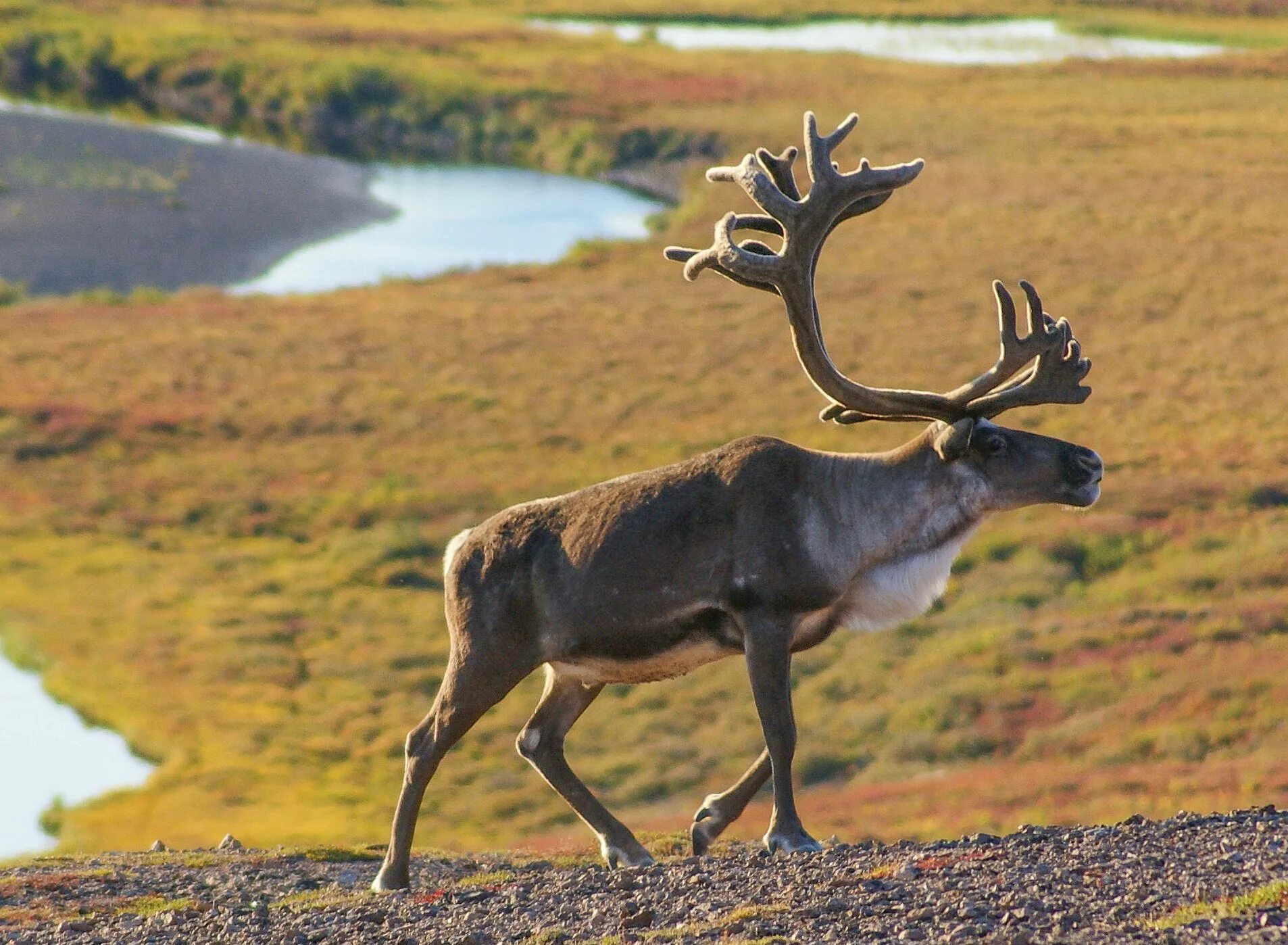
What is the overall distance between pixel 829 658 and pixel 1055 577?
4.04m

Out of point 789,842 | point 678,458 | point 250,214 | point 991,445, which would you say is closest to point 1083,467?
point 991,445

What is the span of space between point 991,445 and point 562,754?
343 cm

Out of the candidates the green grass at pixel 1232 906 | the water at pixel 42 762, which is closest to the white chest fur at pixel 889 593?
the green grass at pixel 1232 906

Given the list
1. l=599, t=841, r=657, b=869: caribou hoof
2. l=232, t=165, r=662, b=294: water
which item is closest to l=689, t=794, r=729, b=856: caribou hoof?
l=599, t=841, r=657, b=869: caribou hoof

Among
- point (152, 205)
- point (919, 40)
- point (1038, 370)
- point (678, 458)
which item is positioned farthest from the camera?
point (919, 40)

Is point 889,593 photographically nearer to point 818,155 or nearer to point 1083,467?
point 1083,467

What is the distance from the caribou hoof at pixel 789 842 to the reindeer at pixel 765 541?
0.01 metres

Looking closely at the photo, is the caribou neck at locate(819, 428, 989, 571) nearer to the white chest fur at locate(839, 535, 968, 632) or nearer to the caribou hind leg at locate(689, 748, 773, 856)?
the white chest fur at locate(839, 535, 968, 632)

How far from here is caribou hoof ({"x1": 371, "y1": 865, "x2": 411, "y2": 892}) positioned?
39.9 ft

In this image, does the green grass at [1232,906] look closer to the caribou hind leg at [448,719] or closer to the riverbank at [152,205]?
the caribou hind leg at [448,719]

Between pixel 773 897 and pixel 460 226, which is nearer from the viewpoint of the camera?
pixel 773 897

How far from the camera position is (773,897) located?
9984mm

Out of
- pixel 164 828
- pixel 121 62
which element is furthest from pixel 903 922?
pixel 121 62

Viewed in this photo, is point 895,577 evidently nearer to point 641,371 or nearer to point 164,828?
point 164,828
